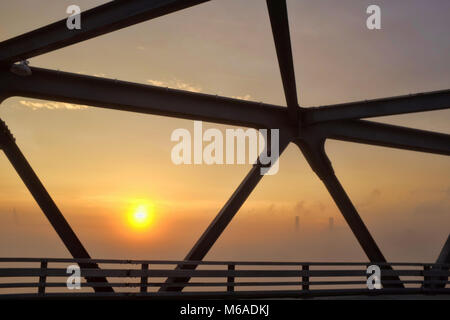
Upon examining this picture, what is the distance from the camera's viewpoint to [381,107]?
17672mm

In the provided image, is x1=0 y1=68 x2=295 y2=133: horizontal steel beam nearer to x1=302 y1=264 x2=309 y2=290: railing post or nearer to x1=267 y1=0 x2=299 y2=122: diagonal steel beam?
x1=267 y1=0 x2=299 y2=122: diagonal steel beam

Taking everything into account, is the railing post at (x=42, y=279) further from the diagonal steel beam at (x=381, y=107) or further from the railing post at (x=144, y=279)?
the diagonal steel beam at (x=381, y=107)

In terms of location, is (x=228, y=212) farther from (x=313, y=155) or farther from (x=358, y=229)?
(x=358, y=229)

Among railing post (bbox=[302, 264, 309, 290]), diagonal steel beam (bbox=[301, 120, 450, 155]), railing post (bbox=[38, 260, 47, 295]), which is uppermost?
diagonal steel beam (bbox=[301, 120, 450, 155])

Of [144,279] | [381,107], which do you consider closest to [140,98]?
[144,279]

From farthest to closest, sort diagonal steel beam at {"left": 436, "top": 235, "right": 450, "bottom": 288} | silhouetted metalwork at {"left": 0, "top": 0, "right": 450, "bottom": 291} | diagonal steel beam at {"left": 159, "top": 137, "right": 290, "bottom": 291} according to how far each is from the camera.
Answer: diagonal steel beam at {"left": 436, "top": 235, "right": 450, "bottom": 288} → diagonal steel beam at {"left": 159, "top": 137, "right": 290, "bottom": 291} → silhouetted metalwork at {"left": 0, "top": 0, "right": 450, "bottom": 291}

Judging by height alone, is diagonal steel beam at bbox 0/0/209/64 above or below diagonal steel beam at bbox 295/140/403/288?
above

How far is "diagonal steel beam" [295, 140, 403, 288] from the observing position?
18344 mm

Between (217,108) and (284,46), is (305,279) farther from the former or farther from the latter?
(284,46)

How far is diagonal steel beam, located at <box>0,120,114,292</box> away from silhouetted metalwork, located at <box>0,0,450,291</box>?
0.03 meters

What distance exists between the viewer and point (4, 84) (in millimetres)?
13969

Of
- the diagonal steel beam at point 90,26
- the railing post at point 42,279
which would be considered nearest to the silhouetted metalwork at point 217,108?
the diagonal steel beam at point 90,26

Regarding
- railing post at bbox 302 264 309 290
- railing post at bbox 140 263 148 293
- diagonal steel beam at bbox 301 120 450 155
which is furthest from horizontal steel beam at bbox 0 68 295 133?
railing post at bbox 302 264 309 290

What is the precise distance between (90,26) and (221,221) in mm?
7069
